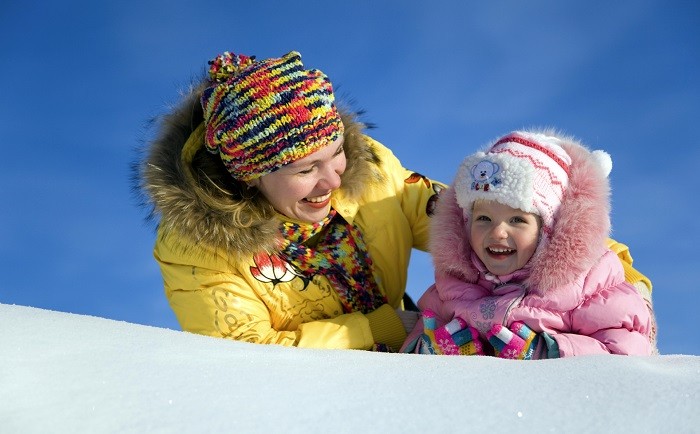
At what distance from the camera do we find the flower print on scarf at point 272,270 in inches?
110

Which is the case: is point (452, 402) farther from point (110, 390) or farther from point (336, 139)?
point (336, 139)

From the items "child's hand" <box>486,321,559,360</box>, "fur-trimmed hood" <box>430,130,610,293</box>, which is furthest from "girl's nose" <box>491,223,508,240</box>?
"child's hand" <box>486,321,559,360</box>

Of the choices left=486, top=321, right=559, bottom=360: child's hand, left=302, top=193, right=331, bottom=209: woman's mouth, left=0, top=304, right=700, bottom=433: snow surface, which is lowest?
left=0, top=304, right=700, bottom=433: snow surface

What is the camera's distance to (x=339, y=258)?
293 centimetres

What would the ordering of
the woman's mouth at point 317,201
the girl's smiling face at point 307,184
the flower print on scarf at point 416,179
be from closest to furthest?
the girl's smiling face at point 307,184 → the woman's mouth at point 317,201 → the flower print on scarf at point 416,179

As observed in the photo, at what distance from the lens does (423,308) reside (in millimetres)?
2729

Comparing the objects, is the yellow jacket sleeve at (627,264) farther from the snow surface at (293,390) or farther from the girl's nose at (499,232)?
the snow surface at (293,390)

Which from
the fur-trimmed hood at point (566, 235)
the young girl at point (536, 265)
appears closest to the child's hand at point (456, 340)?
the young girl at point (536, 265)

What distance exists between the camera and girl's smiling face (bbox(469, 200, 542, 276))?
238 cm

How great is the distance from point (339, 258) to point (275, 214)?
1.09ft

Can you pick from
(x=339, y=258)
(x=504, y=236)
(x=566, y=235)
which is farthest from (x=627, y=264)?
(x=339, y=258)

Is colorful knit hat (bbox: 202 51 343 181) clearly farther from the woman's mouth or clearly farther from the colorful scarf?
the colorful scarf

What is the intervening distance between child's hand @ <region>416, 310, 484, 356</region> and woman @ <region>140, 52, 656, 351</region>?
352 mm

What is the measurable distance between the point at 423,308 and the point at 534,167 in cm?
70
